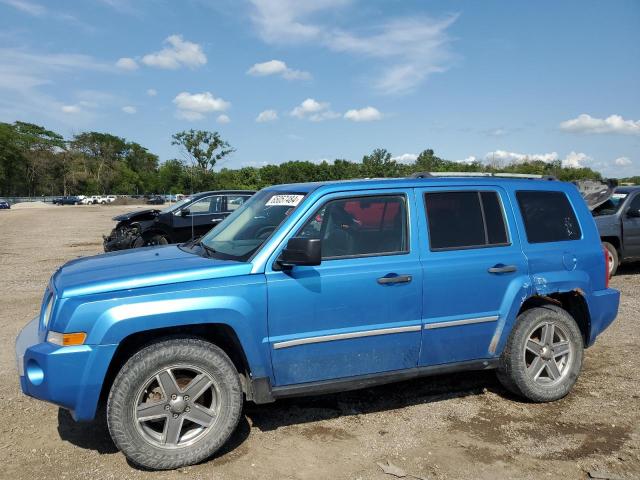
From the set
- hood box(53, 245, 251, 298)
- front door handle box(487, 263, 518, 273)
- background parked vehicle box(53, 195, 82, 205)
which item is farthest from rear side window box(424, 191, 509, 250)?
background parked vehicle box(53, 195, 82, 205)

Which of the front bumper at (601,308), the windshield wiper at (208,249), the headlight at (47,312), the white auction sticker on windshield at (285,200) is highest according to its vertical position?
the white auction sticker on windshield at (285,200)

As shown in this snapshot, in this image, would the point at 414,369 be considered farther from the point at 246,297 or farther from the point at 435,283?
the point at 246,297

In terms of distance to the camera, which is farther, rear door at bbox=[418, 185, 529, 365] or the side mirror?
rear door at bbox=[418, 185, 529, 365]

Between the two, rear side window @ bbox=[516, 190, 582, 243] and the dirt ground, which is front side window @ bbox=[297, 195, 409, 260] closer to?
rear side window @ bbox=[516, 190, 582, 243]

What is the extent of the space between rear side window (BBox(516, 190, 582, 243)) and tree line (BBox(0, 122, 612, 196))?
46.6m

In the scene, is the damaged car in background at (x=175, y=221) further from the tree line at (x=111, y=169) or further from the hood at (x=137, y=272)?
the tree line at (x=111, y=169)

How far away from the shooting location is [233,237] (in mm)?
4043

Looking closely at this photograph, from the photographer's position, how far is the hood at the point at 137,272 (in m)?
3.17

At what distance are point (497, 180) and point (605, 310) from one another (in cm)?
148

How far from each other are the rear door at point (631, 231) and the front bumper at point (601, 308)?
612cm

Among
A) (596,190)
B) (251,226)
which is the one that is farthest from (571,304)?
(596,190)

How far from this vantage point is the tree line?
58.6 m

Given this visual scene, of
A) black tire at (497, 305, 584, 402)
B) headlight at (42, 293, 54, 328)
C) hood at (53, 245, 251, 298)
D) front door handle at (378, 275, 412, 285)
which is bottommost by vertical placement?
black tire at (497, 305, 584, 402)

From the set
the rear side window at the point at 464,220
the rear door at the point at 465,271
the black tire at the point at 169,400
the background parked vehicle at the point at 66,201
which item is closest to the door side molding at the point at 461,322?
the rear door at the point at 465,271
